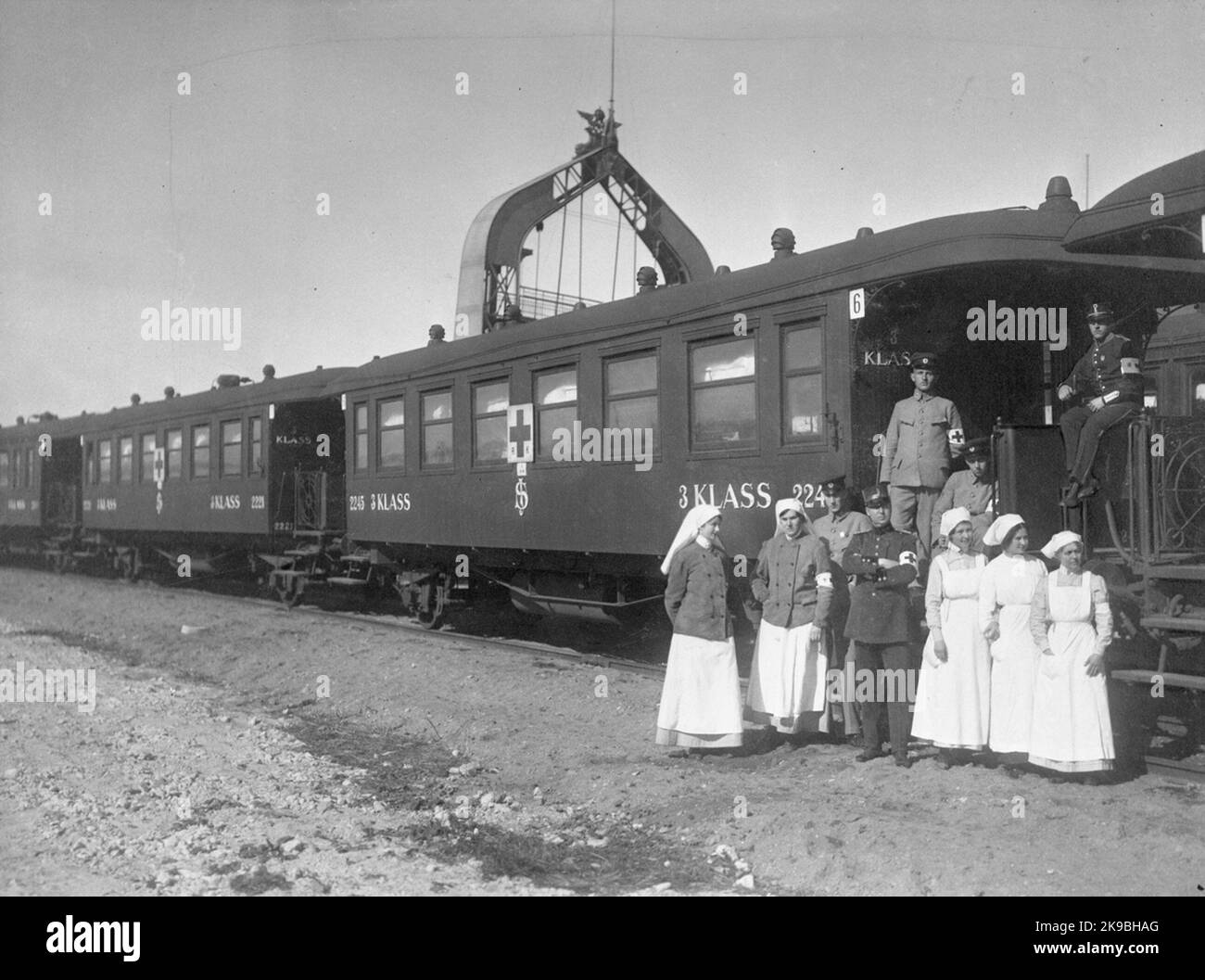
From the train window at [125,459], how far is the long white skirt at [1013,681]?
18041mm

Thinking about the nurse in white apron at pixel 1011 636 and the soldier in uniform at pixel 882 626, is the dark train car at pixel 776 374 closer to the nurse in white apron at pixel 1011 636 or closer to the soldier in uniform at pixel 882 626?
the nurse in white apron at pixel 1011 636

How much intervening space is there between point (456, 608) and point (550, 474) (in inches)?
137

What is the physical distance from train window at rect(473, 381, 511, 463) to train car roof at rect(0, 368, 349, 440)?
4.33m

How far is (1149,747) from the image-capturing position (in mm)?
6469

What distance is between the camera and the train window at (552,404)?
9875mm

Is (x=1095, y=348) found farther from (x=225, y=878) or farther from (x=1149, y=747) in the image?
(x=225, y=878)

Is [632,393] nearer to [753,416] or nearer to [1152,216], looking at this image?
[753,416]

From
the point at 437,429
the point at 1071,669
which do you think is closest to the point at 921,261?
the point at 1071,669

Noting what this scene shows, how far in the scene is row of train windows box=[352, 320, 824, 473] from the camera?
306 inches

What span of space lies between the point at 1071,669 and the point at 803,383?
2.85 meters

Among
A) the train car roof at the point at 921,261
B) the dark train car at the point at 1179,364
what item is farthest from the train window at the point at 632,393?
the dark train car at the point at 1179,364
